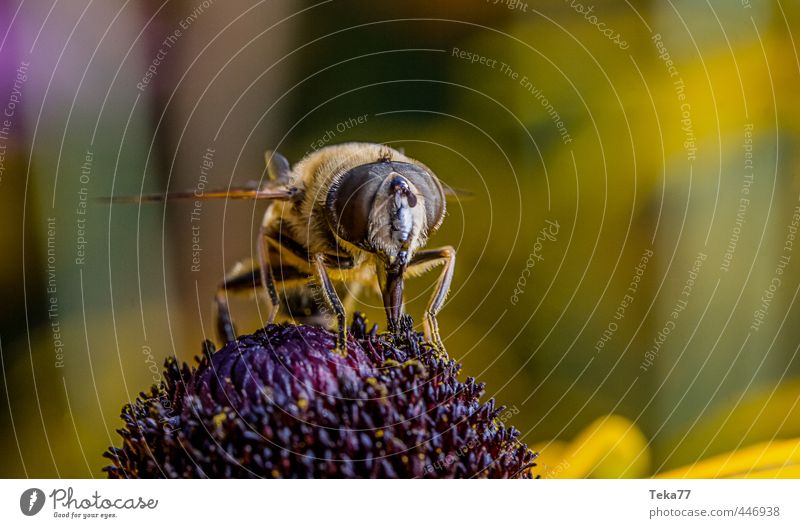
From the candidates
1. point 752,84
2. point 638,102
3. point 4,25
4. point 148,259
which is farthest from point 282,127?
point 752,84

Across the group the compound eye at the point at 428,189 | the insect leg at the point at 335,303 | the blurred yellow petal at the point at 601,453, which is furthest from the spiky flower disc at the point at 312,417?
the blurred yellow petal at the point at 601,453

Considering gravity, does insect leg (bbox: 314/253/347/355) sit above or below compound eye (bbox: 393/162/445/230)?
below

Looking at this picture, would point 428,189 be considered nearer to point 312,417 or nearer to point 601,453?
point 312,417

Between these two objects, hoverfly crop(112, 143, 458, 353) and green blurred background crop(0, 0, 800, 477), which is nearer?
hoverfly crop(112, 143, 458, 353)

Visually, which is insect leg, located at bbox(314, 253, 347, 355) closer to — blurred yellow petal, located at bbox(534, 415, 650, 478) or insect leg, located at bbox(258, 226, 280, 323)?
insect leg, located at bbox(258, 226, 280, 323)

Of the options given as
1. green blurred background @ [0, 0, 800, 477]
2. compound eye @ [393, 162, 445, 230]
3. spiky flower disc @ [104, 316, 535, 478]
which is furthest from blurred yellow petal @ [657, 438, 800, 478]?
compound eye @ [393, 162, 445, 230]

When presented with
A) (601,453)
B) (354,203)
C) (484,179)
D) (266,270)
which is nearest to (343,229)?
(354,203)

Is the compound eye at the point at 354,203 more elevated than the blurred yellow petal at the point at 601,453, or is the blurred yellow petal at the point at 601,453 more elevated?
the compound eye at the point at 354,203

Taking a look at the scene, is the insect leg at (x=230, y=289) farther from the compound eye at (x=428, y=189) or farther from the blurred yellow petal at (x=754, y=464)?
the blurred yellow petal at (x=754, y=464)
